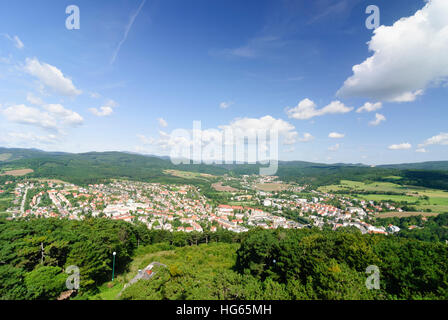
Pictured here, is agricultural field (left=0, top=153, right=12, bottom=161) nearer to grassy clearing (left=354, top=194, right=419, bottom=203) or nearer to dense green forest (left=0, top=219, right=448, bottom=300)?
dense green forest (left=0, top=219, right=448, bottom=300)

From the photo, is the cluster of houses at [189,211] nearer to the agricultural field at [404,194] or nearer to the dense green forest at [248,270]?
the agricultural field at [404,194]

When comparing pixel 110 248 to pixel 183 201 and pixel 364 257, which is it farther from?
pixel 183 201

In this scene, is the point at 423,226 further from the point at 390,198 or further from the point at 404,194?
the point at 404,194

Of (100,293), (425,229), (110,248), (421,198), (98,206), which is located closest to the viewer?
(100,293)

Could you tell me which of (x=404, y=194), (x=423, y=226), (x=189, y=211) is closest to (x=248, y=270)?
(x=189, y=211)

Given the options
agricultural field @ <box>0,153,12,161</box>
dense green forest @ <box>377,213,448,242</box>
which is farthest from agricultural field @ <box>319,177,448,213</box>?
agricultural field @ <box>0,153,12,161</box>
